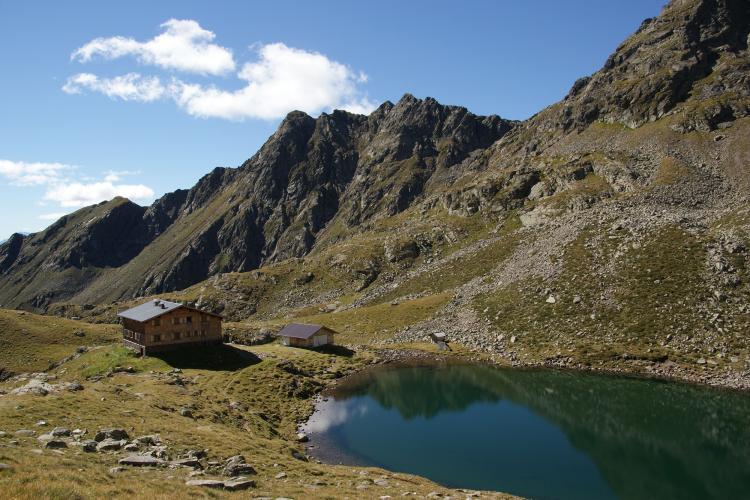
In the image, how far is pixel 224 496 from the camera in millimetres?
22703

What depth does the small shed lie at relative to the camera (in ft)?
288

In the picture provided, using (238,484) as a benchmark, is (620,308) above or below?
above

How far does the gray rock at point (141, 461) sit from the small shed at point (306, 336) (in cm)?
5937

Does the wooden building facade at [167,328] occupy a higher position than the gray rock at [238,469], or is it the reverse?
the wooden building facade at [167,328]

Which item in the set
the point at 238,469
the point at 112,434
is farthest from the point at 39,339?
the point at 238,469

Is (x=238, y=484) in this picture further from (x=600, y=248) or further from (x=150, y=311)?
(x=600, y=248)

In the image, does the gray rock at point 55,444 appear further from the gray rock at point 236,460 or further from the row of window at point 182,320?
the row of window at point 182,320

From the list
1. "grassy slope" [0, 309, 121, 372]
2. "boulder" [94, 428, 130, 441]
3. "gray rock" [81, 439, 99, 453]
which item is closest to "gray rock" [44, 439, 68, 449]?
"gray rock" [81, 439, 99, 453]

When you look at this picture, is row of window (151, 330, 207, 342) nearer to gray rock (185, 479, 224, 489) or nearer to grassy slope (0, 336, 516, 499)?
grassy slope (0, 336, 516, 499)

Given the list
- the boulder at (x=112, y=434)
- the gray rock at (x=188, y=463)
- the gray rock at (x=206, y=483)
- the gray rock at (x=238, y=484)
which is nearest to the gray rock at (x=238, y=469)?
the gray rock at (x=188, y=463)

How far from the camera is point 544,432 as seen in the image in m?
55.0

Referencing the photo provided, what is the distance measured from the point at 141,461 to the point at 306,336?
60379 mm

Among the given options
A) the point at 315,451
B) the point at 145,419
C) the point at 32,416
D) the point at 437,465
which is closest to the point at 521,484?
the point at 437,465

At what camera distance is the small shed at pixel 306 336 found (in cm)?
8769
